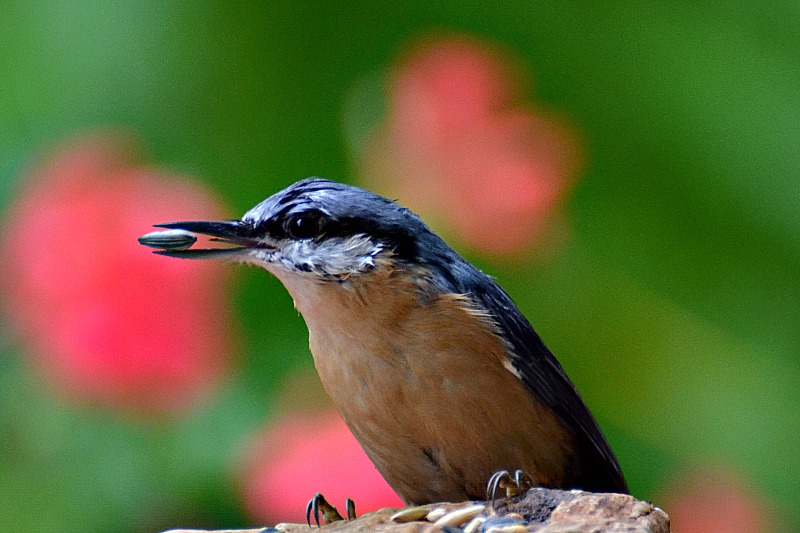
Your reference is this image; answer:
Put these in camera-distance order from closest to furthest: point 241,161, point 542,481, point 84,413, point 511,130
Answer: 1. point 542,481
2. point 84,413
3. point 511,130
4. point 241,161

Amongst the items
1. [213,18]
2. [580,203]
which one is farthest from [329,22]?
[580,203]

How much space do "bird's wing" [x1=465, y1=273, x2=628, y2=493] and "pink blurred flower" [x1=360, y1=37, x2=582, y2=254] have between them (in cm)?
111

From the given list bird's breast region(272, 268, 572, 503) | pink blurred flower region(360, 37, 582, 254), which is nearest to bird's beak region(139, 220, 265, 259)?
bird's breast region(272, 268, 572, 503)

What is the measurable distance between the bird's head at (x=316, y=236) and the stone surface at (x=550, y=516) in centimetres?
48

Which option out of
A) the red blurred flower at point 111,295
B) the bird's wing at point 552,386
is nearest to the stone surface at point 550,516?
the bird's wing at point 552,386

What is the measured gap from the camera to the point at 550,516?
1.47m

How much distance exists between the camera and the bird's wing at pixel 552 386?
1916 mm

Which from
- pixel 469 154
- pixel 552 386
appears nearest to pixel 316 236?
pixel 552 386

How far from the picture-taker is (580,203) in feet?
11.1

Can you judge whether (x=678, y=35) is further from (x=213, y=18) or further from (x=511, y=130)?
(x=213, y=18)

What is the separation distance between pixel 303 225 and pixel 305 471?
3.54ft

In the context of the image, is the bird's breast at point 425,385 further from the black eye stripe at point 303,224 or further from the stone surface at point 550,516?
the stone surface at point 550,516

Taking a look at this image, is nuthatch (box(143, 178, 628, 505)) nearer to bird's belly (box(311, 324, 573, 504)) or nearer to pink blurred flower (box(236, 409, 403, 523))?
bird's belly (box(311, 324, 573, 504))

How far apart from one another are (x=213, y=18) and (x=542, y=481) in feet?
7.36
